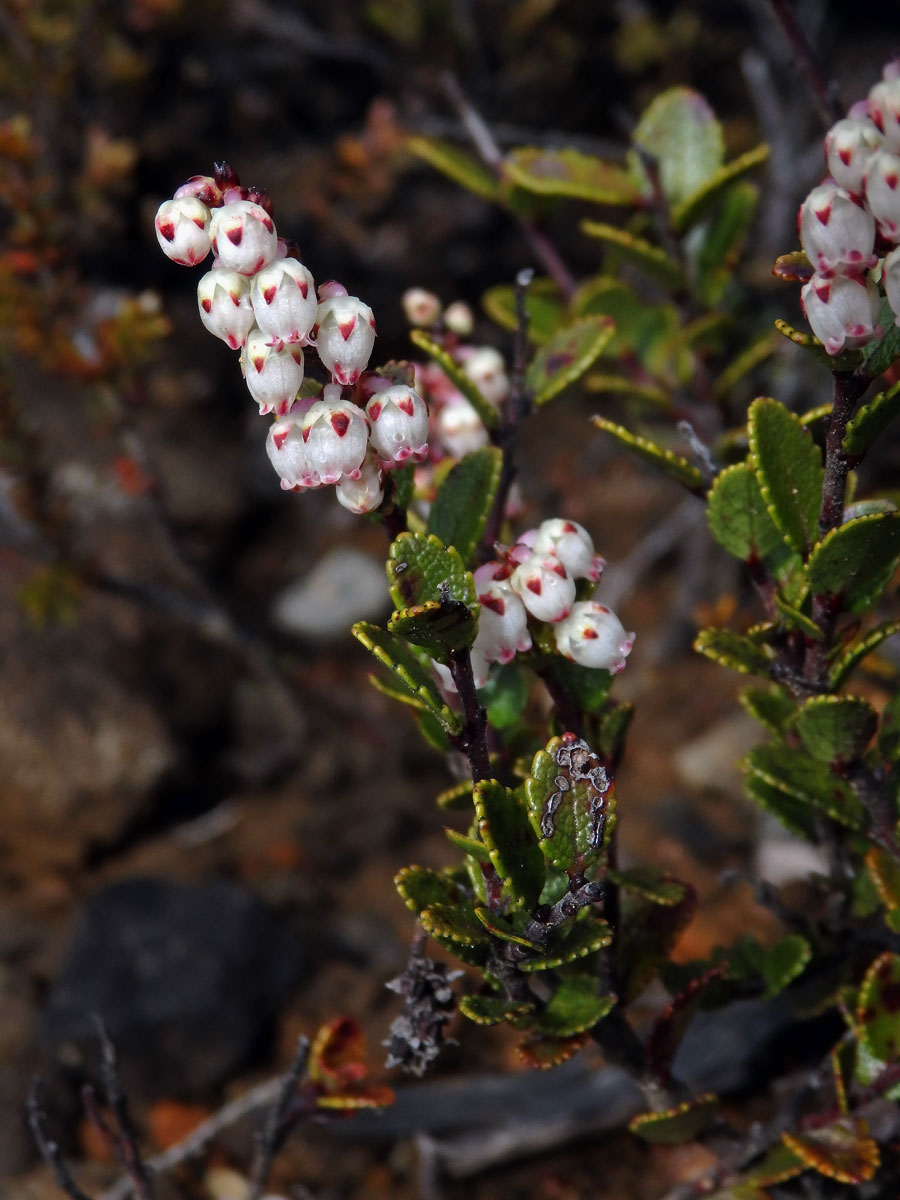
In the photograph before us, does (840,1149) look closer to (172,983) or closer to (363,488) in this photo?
(363,488)

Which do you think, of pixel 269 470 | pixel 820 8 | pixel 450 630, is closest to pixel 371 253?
pixel 269 470

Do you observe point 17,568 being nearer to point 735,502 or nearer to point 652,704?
point 652,704

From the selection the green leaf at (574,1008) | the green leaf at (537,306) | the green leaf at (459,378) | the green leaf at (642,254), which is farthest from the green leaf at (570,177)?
the green leaf at (574,1008)

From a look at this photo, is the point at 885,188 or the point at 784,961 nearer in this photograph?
the point at 885,188

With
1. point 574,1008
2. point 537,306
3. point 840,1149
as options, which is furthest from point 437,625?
point 537,306

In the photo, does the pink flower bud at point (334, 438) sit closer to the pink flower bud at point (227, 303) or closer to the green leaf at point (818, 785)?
the pink flower bud at point (227, 303)

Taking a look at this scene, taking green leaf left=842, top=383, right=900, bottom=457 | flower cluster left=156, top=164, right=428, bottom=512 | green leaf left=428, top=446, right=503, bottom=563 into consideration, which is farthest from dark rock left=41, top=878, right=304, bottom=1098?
green leaf left=842, top=383, right=900, bottom=457
